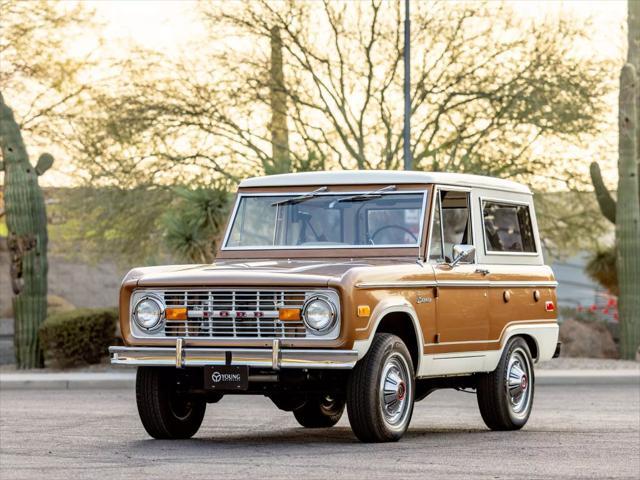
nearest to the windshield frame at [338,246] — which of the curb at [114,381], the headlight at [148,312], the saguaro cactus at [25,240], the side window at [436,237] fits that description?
the side window at [436,237]

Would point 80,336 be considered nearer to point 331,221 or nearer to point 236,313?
point 331,221

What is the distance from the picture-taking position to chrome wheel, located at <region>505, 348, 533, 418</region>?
46.4 feet

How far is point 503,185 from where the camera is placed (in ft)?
47.9

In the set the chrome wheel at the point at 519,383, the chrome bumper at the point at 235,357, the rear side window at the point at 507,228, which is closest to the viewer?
the chrome bumper at the point at 235,357

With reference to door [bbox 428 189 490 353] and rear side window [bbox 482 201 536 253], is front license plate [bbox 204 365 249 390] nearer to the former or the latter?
door [bbox 428 189 490 353]

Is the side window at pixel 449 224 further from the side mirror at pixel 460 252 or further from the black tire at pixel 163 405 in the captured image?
the black tire at pixel 163 405

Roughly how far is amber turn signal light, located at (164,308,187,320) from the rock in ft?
60.5

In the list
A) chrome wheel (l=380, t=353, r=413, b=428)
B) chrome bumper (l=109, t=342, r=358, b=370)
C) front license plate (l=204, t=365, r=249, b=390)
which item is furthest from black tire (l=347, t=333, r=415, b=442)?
front license plate (l=204, t=365, r=249, b=390)

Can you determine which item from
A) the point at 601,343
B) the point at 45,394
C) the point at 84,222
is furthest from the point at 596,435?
the point at 84,222

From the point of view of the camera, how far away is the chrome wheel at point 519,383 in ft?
46.4

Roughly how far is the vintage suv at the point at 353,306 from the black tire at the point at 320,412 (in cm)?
1

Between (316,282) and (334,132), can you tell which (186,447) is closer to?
(316,282)

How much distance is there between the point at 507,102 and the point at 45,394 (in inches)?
509

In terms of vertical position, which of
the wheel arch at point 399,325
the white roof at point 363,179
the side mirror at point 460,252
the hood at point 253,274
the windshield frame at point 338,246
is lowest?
the wheel arch at point 399,325
